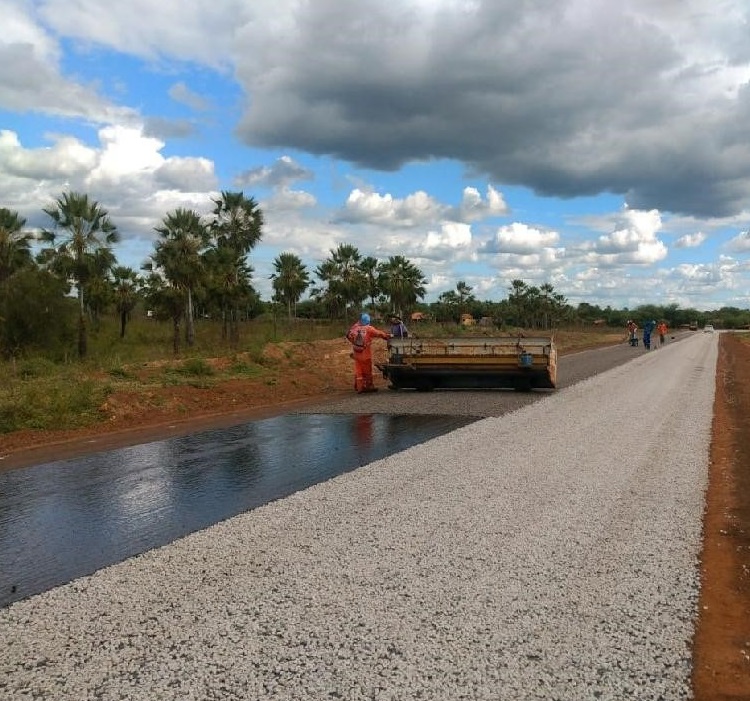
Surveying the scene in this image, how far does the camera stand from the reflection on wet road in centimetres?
553

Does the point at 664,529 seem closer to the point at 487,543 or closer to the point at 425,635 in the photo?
the point at 487,543

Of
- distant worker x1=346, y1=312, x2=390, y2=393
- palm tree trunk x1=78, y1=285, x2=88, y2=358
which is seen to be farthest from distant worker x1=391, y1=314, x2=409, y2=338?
palm tree trunk x1=78, y1=285, x2=88, y2=358

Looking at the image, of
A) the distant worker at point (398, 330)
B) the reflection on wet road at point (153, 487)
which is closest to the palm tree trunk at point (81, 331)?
the distant worker at point (398, 330)

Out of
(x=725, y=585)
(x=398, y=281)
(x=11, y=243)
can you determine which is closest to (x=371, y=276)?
(x=398, y=281)

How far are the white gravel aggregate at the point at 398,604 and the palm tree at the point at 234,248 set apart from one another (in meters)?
41.7

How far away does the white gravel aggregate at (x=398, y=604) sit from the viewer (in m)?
3.47

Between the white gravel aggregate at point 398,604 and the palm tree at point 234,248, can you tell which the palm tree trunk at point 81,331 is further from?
the white gravel aggregate at point 398,604

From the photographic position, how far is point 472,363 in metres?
17.8

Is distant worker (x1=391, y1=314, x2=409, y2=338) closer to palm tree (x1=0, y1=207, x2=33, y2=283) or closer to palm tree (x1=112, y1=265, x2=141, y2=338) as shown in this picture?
palm tree (x1=0, y1=207, x2=33, y2=283)

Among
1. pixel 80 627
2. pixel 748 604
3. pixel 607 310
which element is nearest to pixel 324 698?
pixel 80 627

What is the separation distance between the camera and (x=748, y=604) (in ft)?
14.8

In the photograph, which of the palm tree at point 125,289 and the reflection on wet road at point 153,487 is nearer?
the reflection on wet road at point 153,487

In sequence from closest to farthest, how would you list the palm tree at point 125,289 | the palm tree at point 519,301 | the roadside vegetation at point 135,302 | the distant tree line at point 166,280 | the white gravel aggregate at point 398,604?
1. the white gravel aggregate at point 398,604
2. the roadside vegetation at point 135,302
3. the distant tree line at point 166,280
4. the palm tree at point 125,289
5. the palm tree at point 519,301

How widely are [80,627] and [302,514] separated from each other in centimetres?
254
